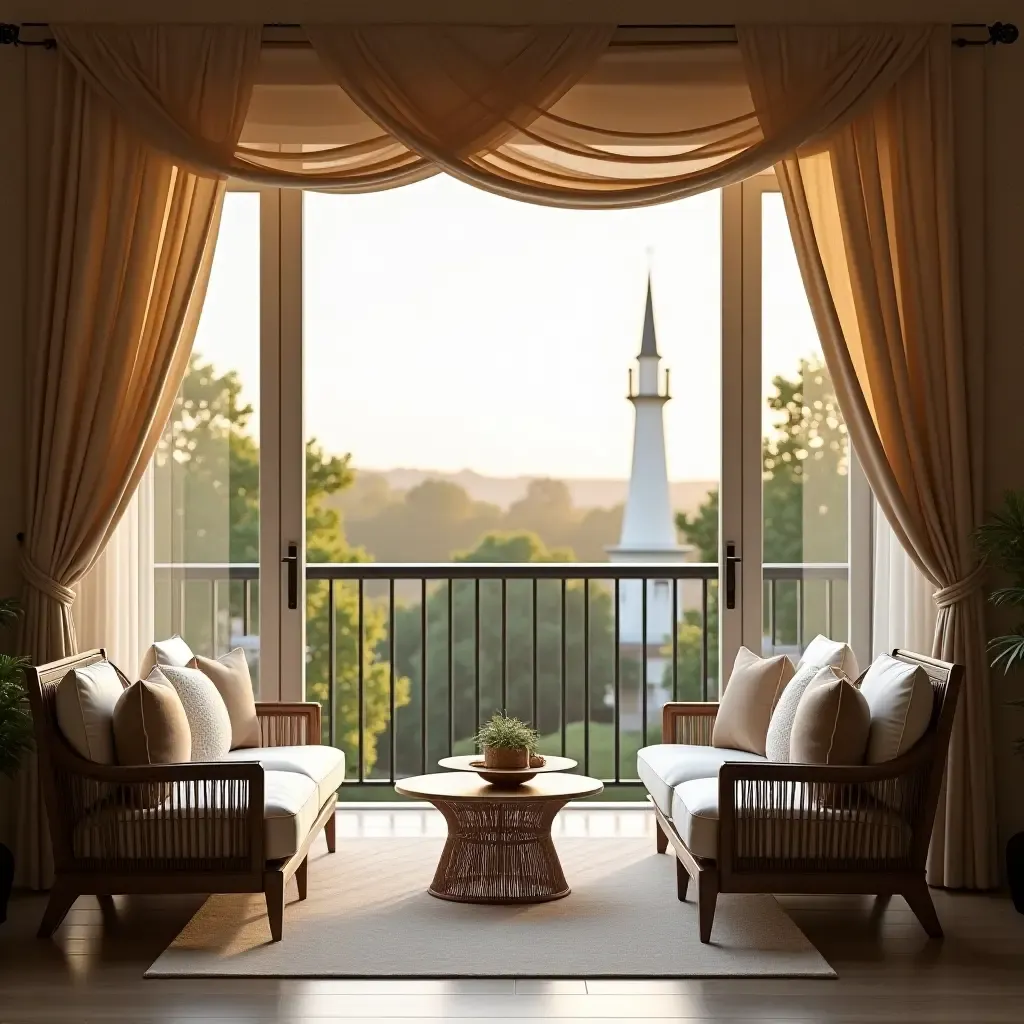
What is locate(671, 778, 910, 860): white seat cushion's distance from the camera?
3.69 metres

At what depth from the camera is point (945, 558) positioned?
443 cm

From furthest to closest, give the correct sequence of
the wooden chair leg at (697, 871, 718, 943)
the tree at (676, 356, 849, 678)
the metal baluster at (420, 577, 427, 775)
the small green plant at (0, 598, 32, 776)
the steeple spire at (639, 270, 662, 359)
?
the steeple spire at (639, 270, 662, 359) < the metal baluster at (420, 577, 427, 775) < the tree at (676, 356, 849, 678) < the small green plant at (0, 598, 32, 776) < the wooden chair leg at (697, 871, 718, 943)

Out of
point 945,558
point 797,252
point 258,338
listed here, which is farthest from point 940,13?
point 258,338

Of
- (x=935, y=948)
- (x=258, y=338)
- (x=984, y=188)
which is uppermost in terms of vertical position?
(x=984, y=188)

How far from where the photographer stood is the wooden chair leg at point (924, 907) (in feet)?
12.3

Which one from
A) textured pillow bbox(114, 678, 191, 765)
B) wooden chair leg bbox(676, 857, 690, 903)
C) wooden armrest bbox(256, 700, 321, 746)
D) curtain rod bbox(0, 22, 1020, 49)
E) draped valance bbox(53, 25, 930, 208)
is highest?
curtain rod bbox(0, 22, 1020, 49)

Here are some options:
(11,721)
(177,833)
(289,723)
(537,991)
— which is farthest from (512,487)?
(537,991)

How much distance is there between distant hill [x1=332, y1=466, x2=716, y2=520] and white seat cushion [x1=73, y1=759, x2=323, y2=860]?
30.6 feet

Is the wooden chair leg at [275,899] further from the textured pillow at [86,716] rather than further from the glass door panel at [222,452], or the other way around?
the glass door panel at [222,452]

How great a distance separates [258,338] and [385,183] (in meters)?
0.84

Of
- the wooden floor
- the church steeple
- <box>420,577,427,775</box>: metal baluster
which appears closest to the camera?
the wooden floor

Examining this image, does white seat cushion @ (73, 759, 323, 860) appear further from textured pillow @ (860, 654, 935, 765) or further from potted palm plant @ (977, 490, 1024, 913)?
potted palm plant @ (977, 490, 1024, 913)

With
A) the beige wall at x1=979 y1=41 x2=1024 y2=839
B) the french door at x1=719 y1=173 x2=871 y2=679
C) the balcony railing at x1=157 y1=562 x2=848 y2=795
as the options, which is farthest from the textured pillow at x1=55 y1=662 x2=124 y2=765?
the beige wall at x1=979 y1=41 x2=1024 y2=839

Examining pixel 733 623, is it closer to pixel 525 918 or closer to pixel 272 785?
pixel 525 918
